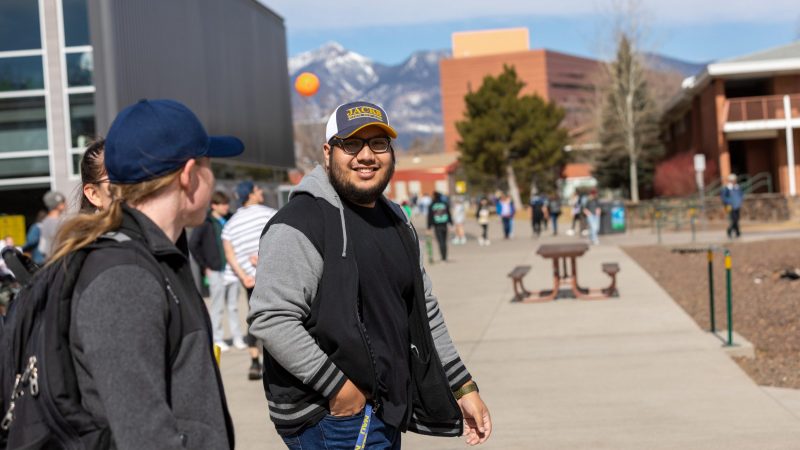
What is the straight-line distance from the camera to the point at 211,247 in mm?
10977

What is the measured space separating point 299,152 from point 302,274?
70134 mm

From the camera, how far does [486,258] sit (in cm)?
2564

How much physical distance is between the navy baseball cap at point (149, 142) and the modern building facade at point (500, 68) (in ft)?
473

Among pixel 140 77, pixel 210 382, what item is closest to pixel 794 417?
pixel 210 382

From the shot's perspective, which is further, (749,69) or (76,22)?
(749,69)

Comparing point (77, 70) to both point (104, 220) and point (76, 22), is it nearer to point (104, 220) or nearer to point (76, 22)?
point (76, 22)

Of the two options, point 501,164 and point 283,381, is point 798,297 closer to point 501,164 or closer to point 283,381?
point 283,381

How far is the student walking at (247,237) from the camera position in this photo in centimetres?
910

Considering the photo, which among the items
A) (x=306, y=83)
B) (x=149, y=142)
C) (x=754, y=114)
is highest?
(x=754, y=114)

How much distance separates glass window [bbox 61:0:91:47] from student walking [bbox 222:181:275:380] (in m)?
9.66

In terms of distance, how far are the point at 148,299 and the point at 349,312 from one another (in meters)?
1.15

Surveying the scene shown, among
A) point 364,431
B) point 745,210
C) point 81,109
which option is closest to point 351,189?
point 364,431

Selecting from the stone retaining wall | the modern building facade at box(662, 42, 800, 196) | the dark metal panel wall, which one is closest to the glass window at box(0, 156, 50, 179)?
the dark metal panel wall

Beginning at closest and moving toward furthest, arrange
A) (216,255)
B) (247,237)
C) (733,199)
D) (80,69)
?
(247,237) < (216,255) < (80,69) < (733,199)
